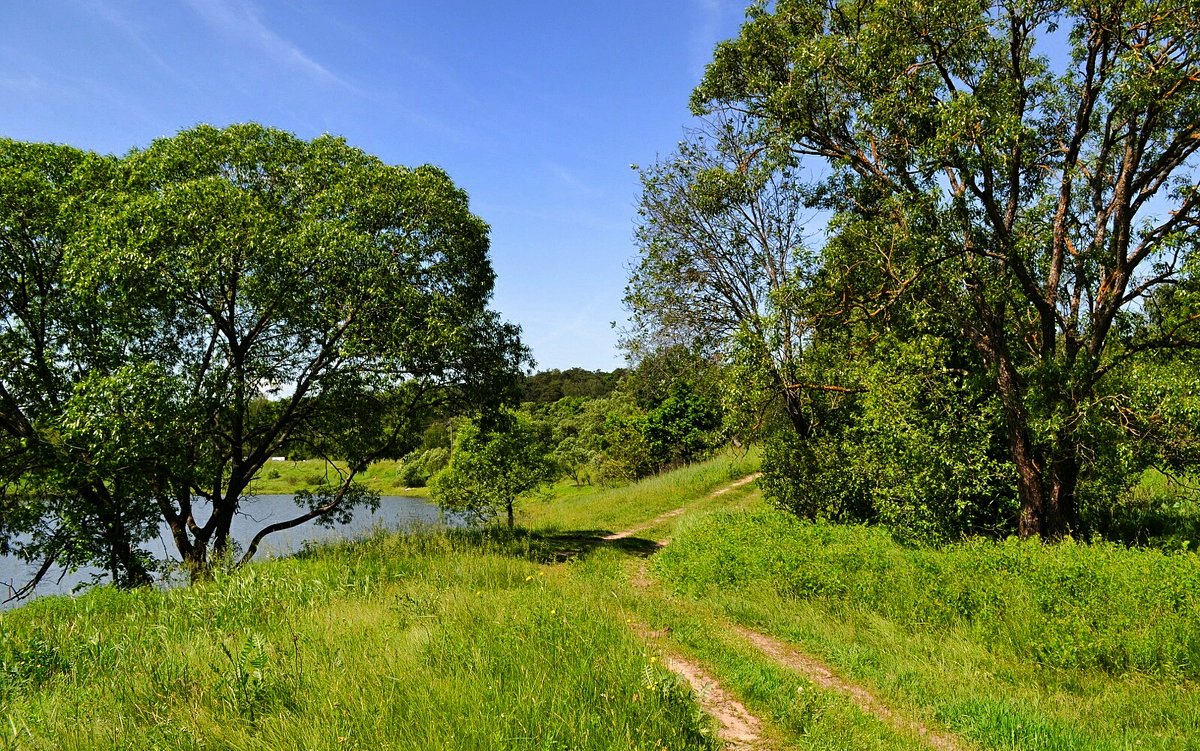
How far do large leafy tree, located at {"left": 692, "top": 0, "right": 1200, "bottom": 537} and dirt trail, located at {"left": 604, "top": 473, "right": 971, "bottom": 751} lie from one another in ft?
21.0

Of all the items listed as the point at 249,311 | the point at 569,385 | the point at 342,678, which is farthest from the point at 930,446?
the point at 569,385

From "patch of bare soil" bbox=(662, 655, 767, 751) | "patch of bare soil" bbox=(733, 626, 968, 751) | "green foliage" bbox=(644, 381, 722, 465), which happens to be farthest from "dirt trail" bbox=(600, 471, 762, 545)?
"green foliage" bbox=(644, 381, 722, 465)

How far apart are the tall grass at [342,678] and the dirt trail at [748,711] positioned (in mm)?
851

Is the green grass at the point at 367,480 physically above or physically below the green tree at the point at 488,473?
below

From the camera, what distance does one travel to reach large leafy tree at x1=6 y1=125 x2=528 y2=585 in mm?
10031

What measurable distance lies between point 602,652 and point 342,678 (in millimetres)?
1906

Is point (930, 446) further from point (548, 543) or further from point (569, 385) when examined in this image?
point (569, 385)

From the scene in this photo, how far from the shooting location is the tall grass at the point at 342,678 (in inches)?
142

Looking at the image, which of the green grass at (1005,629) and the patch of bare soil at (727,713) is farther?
the green grass at (1005,629)

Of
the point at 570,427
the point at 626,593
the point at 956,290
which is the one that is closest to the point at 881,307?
the point at 956,290

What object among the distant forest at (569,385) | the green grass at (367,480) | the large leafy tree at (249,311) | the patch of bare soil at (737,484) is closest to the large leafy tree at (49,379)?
the large leafy tree at (249,311)

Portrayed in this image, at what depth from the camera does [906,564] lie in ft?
30.8

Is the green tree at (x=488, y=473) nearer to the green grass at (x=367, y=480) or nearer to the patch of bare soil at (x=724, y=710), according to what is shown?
the patch of bare soil at (x=724, y=710)

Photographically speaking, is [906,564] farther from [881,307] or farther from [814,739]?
[814,739]
